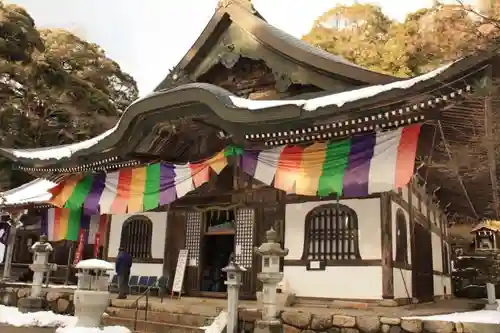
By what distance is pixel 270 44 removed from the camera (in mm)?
12695

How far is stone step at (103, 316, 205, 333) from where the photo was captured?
31.4ft

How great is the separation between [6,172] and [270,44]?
19.4 meters

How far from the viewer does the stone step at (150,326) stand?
377 inches

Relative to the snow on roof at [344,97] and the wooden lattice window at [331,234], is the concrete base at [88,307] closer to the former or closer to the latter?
the wooden lattice window at [331,234]

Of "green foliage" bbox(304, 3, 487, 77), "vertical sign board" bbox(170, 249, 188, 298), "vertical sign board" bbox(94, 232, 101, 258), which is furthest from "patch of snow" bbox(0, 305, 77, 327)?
"green foliage" bbox(304, 3, 487, 77)

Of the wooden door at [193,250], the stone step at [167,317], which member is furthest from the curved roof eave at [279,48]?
the stone step at [167,317]

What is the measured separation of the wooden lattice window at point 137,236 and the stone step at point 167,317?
10.6 feet

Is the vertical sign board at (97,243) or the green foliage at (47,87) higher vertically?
the green foliage at (47,87)

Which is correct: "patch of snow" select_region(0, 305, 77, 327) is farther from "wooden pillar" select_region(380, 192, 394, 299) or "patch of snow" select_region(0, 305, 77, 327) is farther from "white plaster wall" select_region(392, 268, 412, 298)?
"white plaster wall" select_region(392, 268, 412, 298)

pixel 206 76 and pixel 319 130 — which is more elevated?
pixel 206 76

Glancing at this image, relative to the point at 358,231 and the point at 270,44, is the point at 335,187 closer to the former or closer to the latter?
the point at 358,231

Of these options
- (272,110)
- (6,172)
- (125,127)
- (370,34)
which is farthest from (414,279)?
(370,34)

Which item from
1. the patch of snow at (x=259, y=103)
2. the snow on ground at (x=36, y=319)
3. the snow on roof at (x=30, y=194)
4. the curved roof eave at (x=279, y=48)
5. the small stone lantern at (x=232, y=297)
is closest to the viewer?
the small stone lantern at (x=232, y=297)

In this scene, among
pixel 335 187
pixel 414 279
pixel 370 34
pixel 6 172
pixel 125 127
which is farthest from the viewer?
pixel 370 34
